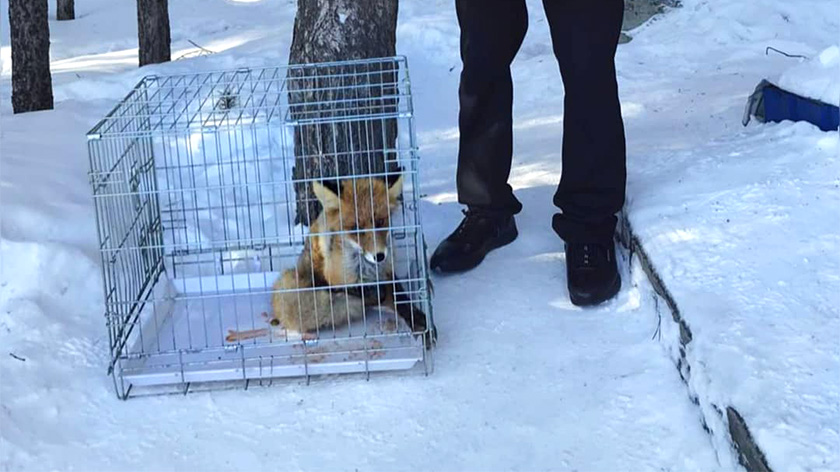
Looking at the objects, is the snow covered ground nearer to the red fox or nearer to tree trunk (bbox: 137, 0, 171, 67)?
the red fox

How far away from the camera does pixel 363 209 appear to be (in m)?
3.14

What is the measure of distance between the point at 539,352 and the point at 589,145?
0.76 meters

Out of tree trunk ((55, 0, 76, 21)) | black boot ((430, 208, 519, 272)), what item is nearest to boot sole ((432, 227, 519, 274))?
black boot ((430, 208, 519, 272))

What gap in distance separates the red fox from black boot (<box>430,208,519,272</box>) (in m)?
0.37

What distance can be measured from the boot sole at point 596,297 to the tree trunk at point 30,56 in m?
4.84

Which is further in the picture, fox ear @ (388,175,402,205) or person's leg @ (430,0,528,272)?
person's leg @ (430,0,528,272)

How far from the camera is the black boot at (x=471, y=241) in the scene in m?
3.70

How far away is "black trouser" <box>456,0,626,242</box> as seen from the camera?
3.30m

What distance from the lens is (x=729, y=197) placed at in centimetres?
351

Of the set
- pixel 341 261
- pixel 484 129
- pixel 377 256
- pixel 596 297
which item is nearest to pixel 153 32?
pixel 484 129

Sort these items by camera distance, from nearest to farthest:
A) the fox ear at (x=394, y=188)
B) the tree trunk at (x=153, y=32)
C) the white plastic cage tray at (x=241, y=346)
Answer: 1. the white plastic cage tray at (x=241, y=346)
2. the fox ear at (x=394, y=188)
3. the tree trunk at (x=153, y=32)

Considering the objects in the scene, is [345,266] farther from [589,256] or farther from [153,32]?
[153,32]

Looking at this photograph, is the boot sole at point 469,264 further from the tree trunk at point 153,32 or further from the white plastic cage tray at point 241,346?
the tree trunk at point 153,32

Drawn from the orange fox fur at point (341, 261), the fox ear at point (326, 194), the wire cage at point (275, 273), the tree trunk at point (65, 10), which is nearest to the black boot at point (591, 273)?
the wire cage at point (275, 273)
